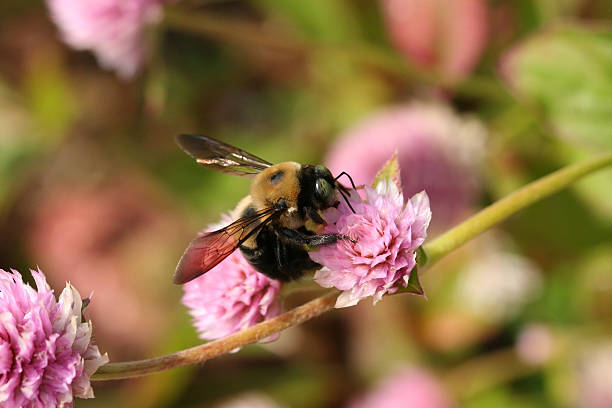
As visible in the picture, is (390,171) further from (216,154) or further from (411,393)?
(411,393)

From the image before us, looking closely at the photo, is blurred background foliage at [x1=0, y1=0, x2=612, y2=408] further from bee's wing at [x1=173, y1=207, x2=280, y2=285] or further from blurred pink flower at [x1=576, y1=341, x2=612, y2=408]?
bee's wing at [x1=173, y1=207, x2=280, y2=285]

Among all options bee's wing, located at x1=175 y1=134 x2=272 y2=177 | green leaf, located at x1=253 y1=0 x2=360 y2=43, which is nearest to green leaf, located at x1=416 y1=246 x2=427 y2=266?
bee's wing, located at x1=175 y1=134 x2=272 y2=177

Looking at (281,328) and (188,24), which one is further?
(188,24)

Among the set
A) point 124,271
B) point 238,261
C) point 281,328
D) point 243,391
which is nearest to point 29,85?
point 124,271

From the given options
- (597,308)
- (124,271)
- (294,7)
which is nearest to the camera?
(597,308)

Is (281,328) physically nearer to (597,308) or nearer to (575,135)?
(575,135)

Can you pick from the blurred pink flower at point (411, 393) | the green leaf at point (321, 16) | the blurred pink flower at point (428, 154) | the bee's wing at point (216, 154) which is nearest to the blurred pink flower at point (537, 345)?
the blurred pink flower at point (411, 393)
